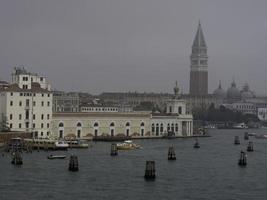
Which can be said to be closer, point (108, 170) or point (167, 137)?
point (108, 170)

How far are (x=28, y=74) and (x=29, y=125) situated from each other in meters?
2.22

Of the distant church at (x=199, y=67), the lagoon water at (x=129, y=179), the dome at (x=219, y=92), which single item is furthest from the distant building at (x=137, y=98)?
the lagoon water at (x=129, y=179)

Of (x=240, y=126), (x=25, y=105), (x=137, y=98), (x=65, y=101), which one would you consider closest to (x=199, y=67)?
(x=137, y=98)

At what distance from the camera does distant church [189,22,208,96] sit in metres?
93.4

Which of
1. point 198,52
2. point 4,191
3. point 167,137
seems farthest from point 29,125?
point 198,52

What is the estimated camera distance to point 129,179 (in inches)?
689

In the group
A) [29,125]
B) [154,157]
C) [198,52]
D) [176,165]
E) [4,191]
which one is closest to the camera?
[4,191]

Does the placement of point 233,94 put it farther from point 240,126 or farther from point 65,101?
point 65,101

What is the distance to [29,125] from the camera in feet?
102

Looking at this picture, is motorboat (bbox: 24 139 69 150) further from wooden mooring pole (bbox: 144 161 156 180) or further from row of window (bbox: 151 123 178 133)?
row of window (bbox: 151 123 178 133)

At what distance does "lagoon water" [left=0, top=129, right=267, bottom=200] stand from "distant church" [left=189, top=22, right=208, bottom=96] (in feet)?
227

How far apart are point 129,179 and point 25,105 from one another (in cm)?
1417

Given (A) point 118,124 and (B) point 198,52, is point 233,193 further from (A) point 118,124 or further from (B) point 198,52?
(B) point 198,52

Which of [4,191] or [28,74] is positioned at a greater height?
[28,74]
